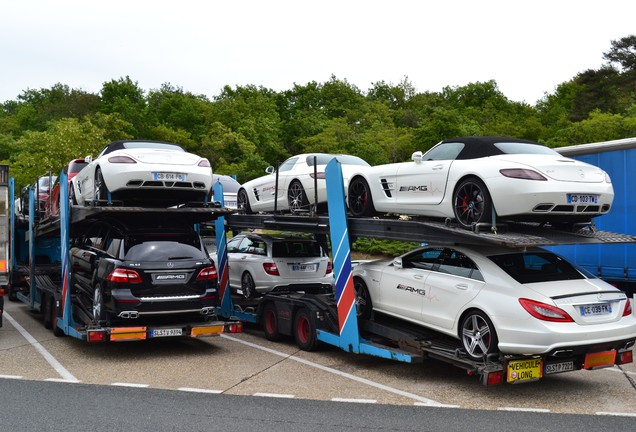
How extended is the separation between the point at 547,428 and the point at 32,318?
1158 centimetres

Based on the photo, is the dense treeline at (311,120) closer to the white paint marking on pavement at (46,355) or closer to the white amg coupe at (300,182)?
the white paint marking on pavement at (46,355)

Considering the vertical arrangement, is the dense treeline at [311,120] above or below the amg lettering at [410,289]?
above

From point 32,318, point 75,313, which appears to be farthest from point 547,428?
point 32,318

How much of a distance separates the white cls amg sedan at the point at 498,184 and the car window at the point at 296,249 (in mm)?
3602

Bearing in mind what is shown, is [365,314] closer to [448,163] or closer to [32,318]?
[448,163]

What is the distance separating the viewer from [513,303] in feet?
22.3

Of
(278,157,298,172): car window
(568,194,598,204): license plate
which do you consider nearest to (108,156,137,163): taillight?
(278,157,298,172): car window

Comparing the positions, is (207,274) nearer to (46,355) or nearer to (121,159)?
(121,159)

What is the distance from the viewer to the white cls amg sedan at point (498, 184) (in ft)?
23.0

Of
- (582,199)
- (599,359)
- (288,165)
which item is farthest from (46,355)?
(582,199)

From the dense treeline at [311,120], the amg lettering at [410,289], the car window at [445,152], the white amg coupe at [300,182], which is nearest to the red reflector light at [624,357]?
the amg lettering at [410,289]

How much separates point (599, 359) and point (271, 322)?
549 centimetres

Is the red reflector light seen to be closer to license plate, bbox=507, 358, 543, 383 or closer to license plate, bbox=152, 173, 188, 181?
license plate, bbox=507, 358, 543, 383

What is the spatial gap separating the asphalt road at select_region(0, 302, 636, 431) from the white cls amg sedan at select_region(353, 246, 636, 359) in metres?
0.67
